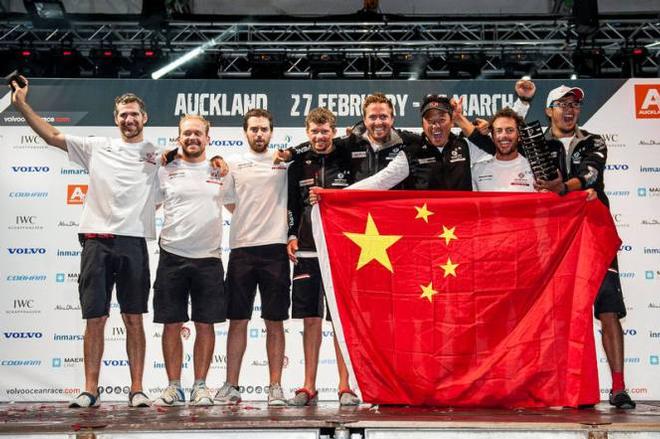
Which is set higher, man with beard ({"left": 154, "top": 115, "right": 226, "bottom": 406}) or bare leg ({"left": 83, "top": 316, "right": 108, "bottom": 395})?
man with beard ({"left": 154, "top": 115, "right": 226, "bottom": 406})

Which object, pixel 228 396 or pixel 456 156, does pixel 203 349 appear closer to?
pixel 228 396

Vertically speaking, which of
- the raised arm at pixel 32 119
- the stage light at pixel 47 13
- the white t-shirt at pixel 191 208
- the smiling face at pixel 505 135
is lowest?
the white t-shirt at pixel 191 208

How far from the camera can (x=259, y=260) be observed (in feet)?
15.5

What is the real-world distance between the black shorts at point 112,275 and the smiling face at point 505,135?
2.50m

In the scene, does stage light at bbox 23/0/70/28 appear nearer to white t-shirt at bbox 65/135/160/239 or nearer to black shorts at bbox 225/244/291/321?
white t-shirt at bbox 65/135/160/239

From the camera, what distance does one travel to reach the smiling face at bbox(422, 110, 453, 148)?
4668mm

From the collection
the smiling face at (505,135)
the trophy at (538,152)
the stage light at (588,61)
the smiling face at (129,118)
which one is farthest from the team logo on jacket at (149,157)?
the stage light at (588,61)

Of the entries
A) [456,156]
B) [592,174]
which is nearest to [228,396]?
[456,156]

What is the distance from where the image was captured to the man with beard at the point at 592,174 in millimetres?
4484

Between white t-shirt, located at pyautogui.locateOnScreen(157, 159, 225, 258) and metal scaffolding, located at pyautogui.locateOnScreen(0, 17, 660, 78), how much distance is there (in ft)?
13.5

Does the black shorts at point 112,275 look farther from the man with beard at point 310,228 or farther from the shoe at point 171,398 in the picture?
the man with beard at point 310,228

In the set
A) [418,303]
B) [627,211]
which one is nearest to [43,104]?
[418,303]

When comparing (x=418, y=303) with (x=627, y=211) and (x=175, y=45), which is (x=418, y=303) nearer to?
(x=627, y=211)

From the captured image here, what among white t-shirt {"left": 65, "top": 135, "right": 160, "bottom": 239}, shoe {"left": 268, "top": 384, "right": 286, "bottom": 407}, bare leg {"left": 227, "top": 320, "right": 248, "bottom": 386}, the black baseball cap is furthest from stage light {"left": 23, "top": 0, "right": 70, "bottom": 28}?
shoe {"left": 268, "top": 384, "right": 286, "bottom": 407}
